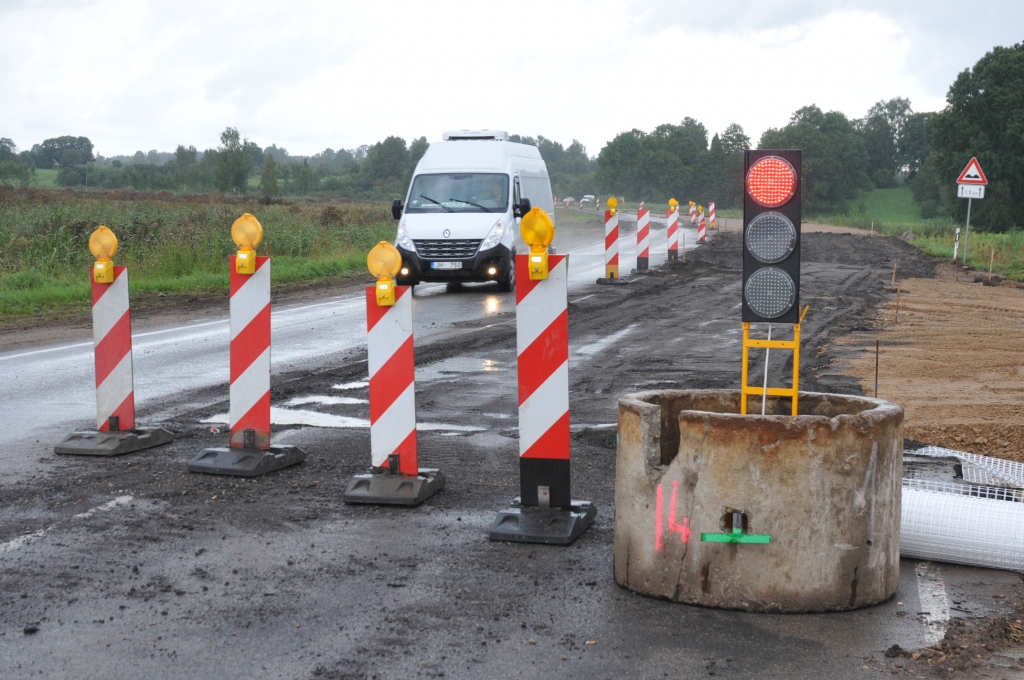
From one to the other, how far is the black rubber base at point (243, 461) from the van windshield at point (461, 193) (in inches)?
552

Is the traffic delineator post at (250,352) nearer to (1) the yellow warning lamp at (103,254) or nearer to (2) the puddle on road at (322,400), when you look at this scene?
(1) the yellow warning lamp at (103,254)

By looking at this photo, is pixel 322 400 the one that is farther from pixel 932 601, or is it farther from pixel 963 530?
pixel 932 601

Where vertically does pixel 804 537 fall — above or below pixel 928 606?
above

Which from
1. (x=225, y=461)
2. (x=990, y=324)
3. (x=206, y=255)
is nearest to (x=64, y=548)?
(x=225, y=461)

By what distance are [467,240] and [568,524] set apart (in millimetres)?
14923

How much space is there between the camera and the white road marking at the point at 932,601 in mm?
4086

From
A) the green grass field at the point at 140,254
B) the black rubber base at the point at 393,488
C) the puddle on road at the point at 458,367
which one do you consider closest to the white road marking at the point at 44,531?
the black rubber base at the point at 393,488

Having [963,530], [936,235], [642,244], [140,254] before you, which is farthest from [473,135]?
[936,235]

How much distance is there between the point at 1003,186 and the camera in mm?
68688

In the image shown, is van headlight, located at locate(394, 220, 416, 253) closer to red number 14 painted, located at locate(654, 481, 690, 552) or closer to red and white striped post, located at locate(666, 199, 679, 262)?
red and white striped post, located at locate(666, 199, 679, 262)

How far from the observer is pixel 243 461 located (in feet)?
21.8

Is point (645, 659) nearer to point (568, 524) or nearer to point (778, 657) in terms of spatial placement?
point (778, 657)

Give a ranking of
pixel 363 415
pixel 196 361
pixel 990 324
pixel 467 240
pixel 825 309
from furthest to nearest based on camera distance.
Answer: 1. pixel 467 240
2. pixel 825 309
3. pixel 990 324
4. pixel 196 361
5. pixel 363 415

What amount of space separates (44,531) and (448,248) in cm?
1492
